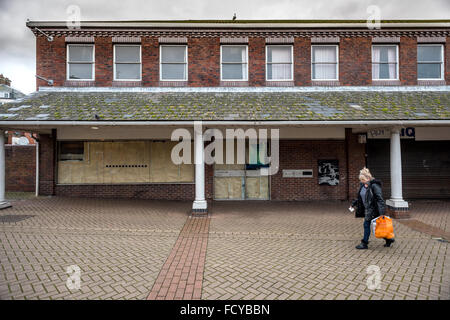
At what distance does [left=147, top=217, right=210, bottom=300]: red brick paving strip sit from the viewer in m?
3.52

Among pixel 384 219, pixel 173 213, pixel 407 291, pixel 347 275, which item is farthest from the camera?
pixel 173 213

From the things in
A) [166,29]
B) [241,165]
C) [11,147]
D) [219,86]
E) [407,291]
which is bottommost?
[407,291]

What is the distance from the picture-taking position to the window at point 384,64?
10906 millimetres

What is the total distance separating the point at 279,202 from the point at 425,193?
21.5 feet

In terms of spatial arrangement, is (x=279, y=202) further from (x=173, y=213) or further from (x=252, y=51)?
(x=252, y=51)

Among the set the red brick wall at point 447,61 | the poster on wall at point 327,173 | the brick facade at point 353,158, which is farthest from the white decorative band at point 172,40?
the red brick wall at point 447,61

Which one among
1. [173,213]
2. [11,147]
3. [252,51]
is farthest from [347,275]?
[11,147]

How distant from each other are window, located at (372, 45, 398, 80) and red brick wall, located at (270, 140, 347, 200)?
338 cm

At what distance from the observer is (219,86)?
10.8 meters

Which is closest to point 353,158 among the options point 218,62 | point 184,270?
point 218,62

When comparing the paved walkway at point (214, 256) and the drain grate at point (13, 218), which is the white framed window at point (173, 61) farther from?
the drain grate at point (13, 218)

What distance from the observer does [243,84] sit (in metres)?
10.9

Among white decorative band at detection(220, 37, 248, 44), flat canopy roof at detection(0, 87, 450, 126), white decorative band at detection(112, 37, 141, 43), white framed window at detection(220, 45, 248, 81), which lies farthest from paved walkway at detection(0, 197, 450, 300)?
white decorative band at detection(220, 37, 248, 44)

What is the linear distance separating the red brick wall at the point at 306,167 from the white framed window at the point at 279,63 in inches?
115
